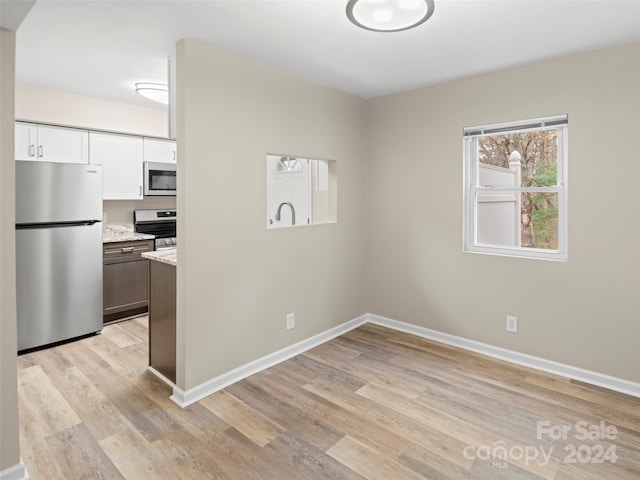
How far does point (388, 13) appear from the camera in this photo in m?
1.93

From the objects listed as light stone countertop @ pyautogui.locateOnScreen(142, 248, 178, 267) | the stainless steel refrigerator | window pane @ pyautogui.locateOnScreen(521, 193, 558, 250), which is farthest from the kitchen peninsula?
window pane @ pyautogui.locateOnScreen(521, 193, 558, 250)

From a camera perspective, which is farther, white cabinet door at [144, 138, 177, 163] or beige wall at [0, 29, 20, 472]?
white cabinet door at [144, 138, 177, 163]

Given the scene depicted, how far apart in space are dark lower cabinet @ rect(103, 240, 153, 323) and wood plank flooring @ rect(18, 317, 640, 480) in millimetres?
919

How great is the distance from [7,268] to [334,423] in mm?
1905

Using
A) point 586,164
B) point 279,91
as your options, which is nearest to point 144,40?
point 279,91

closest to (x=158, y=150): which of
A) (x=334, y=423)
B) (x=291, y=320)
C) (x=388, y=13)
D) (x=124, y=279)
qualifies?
(x=124, y=279)

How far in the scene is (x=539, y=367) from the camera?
10.1 feet

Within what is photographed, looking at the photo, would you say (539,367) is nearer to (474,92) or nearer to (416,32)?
(474,92)

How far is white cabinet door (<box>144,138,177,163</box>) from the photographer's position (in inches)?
182

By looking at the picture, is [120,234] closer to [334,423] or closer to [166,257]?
[166,257]

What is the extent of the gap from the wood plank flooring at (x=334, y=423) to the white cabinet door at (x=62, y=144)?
1947mm

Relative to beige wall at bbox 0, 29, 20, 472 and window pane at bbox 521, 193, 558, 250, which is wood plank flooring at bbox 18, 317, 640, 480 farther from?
window pane at bbox 521, 193, 558, 250

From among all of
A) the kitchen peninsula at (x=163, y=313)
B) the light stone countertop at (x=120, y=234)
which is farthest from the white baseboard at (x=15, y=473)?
the light stone countertop at (x=120, y=234)

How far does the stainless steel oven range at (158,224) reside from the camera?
4734 millimetres
